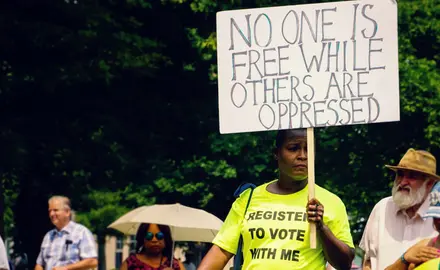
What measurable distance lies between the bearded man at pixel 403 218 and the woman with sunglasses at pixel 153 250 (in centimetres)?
413

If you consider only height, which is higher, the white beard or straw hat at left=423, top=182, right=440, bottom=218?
straw hat at left=423, top=182, right=440, bottom=218

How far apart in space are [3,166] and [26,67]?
1.89 meters

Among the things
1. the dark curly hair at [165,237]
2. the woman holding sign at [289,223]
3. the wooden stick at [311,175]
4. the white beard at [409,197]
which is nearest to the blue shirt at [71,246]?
the dark curly hair at [165,237]

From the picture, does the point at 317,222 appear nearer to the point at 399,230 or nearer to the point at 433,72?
the point at 399,230

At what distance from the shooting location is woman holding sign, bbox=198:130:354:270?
273 inches

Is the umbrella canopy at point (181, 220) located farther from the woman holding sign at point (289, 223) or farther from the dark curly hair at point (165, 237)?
the woman holding sign at point (289, 223)

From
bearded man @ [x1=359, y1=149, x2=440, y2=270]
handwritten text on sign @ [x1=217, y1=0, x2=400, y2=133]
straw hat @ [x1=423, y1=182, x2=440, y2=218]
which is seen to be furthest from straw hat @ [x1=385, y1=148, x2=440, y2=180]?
straw hat @ [x1=423, y1=182, x2=440, y2=218]

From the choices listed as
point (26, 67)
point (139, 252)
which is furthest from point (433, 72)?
point (139, 252)

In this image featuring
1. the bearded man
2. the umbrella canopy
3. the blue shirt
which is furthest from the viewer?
the umbrella canopy

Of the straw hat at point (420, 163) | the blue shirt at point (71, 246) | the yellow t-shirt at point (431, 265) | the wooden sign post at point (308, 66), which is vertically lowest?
the blue shirt at point (71, 246)

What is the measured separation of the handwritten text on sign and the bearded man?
123cm

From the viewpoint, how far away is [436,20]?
28.1 metres

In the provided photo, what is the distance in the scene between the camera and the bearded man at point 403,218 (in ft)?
28.4

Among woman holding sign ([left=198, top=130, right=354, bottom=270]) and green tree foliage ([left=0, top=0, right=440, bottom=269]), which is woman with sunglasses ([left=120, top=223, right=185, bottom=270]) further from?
green tree foliage ([left=0, top=0, right=440, bottom=269])
